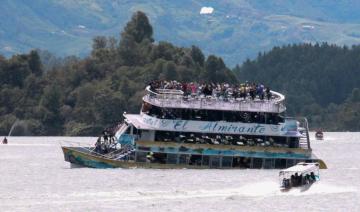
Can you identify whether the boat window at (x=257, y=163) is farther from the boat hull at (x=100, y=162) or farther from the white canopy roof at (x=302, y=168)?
the white canopy roof at (x=302, y=168)

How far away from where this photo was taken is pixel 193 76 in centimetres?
19738

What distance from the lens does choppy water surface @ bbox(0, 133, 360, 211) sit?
252 ft

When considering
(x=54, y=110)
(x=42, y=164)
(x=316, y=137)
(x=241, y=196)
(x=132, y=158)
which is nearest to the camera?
(x=241, y=196)

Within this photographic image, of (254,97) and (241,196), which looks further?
(254,97)

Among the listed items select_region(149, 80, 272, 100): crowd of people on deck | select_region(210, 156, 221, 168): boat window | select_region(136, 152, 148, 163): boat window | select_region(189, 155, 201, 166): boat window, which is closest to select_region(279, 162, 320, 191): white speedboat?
select_region(210, 156, 221, 168): boat window

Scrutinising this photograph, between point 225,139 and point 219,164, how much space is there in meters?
1.86

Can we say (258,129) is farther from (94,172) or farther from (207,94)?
(94,172)

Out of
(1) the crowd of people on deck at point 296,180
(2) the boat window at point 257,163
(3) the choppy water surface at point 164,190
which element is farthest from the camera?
(2) the boat window at point 257,163

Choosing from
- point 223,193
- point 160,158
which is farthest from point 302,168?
point 160,158

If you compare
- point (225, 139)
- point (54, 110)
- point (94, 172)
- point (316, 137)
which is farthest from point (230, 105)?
point (54, 110)

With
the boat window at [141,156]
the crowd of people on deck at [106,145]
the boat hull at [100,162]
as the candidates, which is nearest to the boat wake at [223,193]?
the boat hull at [100,162]

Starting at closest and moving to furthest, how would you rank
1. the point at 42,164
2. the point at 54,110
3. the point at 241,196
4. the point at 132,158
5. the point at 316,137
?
1. the point at 241,196
2. the point at 132,158
3. the point at 42,164
4. the point at 316,137
5. the point at 54,110

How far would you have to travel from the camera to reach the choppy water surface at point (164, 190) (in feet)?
252

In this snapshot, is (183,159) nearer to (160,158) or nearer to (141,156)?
(160,158)
